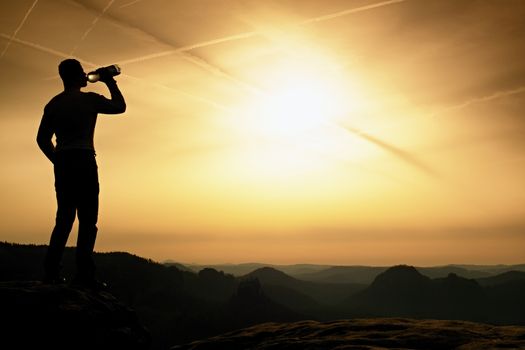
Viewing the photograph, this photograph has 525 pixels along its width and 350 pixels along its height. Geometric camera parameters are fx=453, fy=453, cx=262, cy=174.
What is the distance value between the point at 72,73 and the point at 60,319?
189 inches

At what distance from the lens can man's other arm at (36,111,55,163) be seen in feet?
30.1

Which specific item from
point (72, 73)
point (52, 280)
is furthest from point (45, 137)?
point (52, 280)

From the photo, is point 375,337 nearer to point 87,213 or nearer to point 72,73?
point 87,213

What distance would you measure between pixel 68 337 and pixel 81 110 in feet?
14.2

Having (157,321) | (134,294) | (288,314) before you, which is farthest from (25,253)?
(288,314)

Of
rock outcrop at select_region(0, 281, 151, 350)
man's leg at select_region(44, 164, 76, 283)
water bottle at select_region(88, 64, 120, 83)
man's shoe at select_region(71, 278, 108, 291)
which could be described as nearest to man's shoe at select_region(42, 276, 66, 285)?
rock outcrop at select_region(0, 281, 151, 350)

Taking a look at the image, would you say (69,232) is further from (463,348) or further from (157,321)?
(157,321)

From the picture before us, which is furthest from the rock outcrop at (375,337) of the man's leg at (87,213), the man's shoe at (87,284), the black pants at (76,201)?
the black pants at (76,201)

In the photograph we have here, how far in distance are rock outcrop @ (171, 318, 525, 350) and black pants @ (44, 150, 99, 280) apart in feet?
13.9

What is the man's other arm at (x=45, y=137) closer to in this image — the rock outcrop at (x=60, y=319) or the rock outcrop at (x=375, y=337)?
the rock outcrop at (x=60, y=319)

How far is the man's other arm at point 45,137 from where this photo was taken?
9.16m

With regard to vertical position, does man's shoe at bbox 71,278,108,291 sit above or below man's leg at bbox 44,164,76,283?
below

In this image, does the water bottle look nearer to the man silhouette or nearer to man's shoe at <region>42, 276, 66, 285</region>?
the man silhouette

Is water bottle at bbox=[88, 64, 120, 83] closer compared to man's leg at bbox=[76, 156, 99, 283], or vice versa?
man's leg at bbox=[76, 156, 99, 283]
